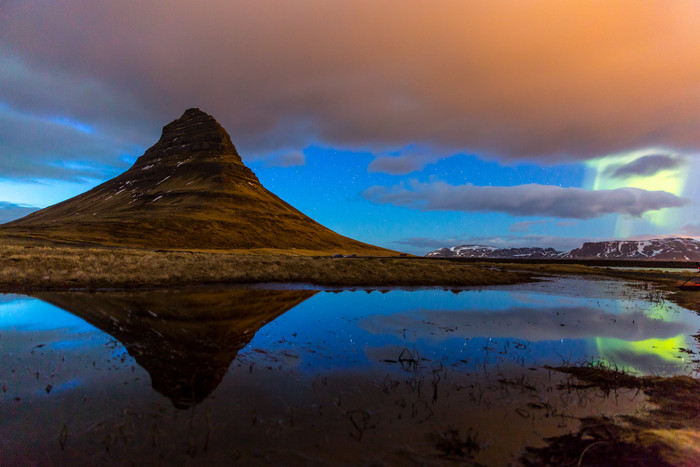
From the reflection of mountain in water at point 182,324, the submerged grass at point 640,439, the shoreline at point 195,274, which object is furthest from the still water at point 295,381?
the shoreline at point 195,274

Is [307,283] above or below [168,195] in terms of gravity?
below

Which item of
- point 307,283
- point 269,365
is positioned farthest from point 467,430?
point 307,283

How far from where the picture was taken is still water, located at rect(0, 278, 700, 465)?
22.4 ft

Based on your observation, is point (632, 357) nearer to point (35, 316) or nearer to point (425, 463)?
point (425, 463)

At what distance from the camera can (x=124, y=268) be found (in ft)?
117

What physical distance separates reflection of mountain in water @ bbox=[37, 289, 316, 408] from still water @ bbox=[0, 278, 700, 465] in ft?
0.33

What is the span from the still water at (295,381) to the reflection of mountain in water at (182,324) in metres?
0.10

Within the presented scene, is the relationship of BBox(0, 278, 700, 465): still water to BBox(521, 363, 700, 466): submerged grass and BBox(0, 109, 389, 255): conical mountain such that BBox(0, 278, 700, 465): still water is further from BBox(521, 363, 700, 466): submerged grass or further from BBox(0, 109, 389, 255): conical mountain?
BBox(0, 109, 389, 255): conical mountain

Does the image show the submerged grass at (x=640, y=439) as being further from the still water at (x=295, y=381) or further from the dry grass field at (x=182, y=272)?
the dry grass field at (x=182, y=272)

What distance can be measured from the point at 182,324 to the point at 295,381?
9.94m

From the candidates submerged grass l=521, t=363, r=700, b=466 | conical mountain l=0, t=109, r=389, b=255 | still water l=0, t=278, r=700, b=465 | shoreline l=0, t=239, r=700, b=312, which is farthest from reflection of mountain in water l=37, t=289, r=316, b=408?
conical mountain l=0, t=109, r=389, b=255

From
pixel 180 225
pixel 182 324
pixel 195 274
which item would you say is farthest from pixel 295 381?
pixel 180 225

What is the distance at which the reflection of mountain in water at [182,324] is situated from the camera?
34.7 ft

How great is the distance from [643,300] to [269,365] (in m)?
40.5
